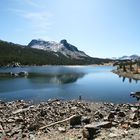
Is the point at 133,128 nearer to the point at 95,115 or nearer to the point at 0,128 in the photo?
the point at 95,115

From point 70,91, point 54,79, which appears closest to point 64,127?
point 70,91

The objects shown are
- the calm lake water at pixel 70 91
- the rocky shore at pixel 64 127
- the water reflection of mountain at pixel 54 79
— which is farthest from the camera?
the water reflection of mountain at pixel 54 79

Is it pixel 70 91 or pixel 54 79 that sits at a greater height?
pixel 54 79

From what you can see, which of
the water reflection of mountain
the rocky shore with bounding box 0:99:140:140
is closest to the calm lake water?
the water reflection of mountain

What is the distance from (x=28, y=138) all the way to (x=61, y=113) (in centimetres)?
1143

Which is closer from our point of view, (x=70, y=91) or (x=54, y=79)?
(x=70, y=91)

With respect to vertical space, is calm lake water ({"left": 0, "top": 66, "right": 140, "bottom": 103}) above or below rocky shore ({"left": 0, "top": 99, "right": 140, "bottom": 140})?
below

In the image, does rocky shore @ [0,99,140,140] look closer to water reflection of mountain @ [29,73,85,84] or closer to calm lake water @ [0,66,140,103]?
calm lake water @ [0,66,140,103]

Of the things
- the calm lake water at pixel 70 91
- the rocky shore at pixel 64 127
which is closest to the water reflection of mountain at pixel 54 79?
the calm lake water at pixel 70 91

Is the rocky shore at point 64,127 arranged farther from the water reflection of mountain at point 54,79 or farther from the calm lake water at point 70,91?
the water reflection of mountain at point 54,79

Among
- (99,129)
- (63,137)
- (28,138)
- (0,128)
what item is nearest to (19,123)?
(0,128)

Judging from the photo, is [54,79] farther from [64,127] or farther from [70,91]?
[64,127]

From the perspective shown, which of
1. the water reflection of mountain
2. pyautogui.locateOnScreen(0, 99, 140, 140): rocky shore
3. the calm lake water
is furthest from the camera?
the water reflection of mountain

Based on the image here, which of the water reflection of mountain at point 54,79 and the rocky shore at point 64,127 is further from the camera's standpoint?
the water reflection of mountain at point 54,79
